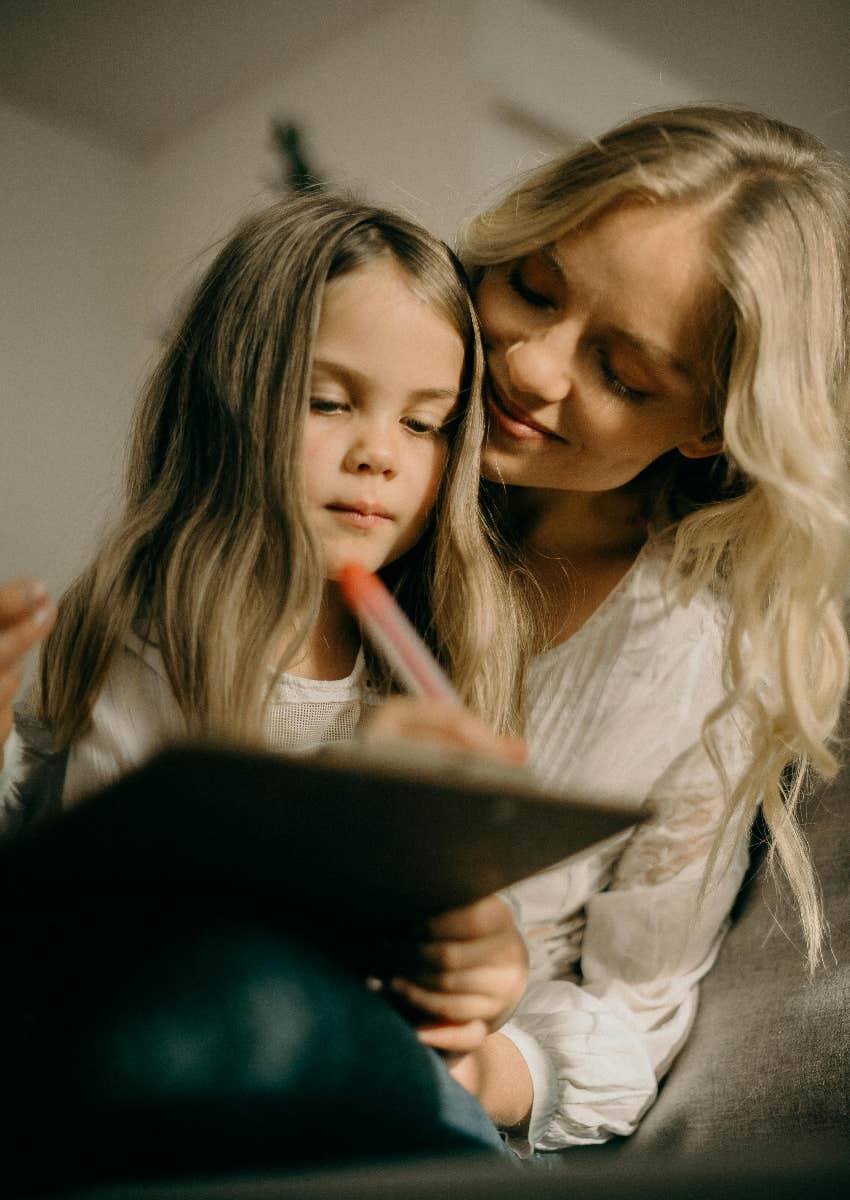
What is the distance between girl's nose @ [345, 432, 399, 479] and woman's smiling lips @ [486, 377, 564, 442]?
13 cm

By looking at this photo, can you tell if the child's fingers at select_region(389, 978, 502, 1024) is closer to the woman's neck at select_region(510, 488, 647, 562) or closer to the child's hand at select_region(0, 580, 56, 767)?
the child's hand at select_region(0, 580, 56, 767)

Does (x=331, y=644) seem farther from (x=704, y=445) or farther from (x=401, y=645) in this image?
(x=704, y=445)

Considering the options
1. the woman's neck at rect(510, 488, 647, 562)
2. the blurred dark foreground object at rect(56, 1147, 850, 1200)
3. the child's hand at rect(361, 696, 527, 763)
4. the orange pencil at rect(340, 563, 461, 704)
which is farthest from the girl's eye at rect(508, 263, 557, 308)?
the blurred dark foreground object at rect(56, 1147, 850, 1200)

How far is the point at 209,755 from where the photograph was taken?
39 centimetres

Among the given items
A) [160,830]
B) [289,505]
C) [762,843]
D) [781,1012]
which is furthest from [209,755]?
[762,843]

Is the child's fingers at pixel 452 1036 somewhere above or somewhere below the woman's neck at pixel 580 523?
below

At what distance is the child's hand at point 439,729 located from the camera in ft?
1.79

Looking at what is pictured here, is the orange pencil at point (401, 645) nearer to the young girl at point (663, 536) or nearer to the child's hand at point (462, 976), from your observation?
the child's hand at point (462, 976)

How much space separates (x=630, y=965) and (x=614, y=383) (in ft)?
1.55

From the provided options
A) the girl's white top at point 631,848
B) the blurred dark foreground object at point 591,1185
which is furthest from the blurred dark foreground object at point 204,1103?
the girl's white top at point 631,848

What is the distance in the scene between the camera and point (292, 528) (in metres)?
0.78

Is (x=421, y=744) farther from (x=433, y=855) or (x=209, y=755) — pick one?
(x=209, y=755)

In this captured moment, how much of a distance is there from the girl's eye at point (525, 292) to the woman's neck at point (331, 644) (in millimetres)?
264

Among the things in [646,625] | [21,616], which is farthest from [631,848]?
[21,616]
